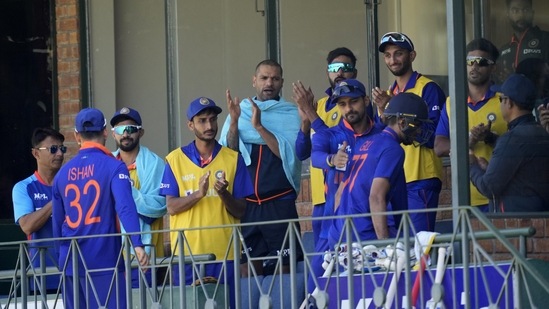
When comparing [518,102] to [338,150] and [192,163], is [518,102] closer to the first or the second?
[338,150]

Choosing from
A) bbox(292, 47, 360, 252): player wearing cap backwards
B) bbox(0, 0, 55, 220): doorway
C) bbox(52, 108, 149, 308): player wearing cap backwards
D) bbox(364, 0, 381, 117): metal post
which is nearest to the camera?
bbox(52, 108, 149, 308): player wearing cap backwards

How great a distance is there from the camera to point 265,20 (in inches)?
524

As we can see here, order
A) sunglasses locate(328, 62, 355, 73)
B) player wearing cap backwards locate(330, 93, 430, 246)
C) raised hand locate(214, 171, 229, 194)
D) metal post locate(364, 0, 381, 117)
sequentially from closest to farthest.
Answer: player wearing cap backwards locate(330, 93, 430, 246) → raised hand locate(214, 171, 229, 194) → sunglasses locate(328, 62, 355, 73) → metal post locate(364, 0, 381, 117)

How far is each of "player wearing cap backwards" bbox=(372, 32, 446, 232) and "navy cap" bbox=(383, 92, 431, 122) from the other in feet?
0.60

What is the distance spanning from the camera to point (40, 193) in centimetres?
1141

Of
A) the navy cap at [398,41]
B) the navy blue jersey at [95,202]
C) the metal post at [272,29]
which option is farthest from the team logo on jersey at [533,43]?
the metal post at [272,29]

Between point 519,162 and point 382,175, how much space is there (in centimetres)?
96

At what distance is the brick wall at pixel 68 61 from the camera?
1367cm

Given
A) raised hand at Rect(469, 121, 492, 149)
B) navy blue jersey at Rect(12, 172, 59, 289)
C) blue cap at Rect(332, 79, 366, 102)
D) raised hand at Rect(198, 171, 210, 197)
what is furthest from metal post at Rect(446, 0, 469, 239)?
navy blue jersey at Rect(12, 172, 59, 289)

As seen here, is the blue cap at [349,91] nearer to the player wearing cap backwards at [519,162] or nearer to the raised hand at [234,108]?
the player wearing cap backwards at [519,162]

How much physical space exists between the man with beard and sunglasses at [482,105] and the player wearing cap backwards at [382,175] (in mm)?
345

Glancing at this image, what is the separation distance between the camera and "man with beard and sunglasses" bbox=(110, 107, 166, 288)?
10.9 metres

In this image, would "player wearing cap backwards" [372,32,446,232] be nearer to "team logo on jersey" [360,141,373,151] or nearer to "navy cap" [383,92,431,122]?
"navy cap" [383,92,431,122]

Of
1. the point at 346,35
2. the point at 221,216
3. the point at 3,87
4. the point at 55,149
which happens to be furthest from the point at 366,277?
the point at 3,87
